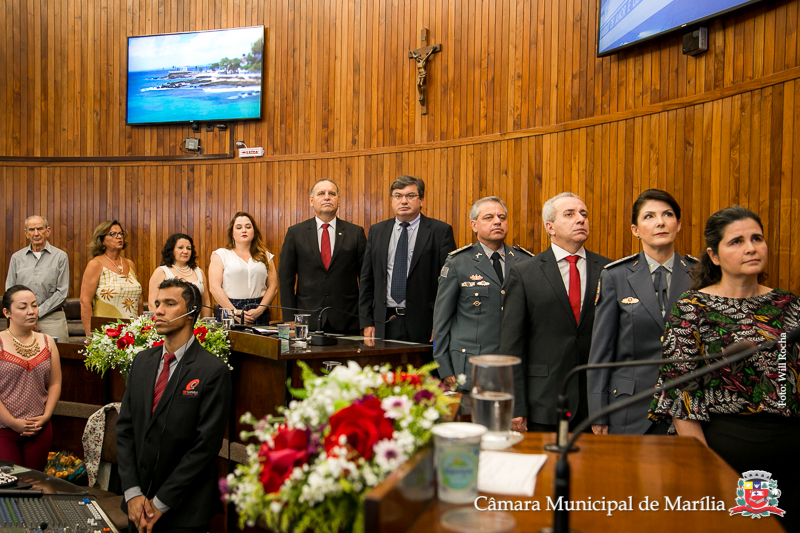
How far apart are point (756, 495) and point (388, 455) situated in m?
0.87

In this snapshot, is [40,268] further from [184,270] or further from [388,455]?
[388,455]

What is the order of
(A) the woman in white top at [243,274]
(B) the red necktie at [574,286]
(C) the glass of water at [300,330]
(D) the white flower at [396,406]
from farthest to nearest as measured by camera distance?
(A) the woman in white top at [243,274] → (C) the glass of water at [300,330] → (B) the red necktie at [574,286] → (D) the white flower at [396,406]

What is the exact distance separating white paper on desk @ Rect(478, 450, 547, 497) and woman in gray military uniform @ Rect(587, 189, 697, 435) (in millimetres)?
1151

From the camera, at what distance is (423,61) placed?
5512mm

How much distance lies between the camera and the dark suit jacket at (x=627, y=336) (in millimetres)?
2336

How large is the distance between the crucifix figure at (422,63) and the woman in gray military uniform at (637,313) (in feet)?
11.1

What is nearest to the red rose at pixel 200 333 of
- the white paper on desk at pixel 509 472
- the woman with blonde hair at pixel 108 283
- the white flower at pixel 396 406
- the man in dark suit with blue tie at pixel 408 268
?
the man in dark suit with blue tie at pixel 408 268

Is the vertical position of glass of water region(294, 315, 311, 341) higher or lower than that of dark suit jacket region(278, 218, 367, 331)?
lower

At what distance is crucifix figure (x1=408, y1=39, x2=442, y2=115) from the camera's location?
5496 millimetres

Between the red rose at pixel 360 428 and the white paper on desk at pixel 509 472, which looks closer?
the red rose at pixel 360 428

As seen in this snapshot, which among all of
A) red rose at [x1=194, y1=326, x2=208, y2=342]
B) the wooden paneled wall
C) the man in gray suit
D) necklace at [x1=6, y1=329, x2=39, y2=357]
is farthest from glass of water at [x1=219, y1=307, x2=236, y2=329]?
the wooden paneled wall

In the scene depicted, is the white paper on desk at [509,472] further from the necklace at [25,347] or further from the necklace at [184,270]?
the necklace at [184,270]

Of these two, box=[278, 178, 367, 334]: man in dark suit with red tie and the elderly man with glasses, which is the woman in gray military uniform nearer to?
box=[278, 178, 367, 334]: man in dark suit with red tie

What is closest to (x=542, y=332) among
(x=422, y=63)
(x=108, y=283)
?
(x=422, y=63)
